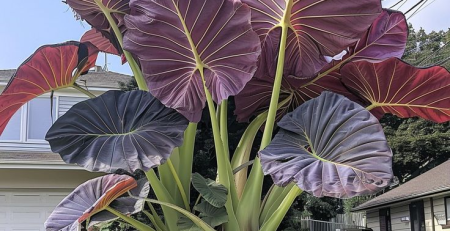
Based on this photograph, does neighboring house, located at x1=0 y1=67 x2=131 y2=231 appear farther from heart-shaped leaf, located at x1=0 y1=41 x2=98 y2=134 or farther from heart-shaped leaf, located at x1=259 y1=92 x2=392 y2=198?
heart-shaped leaf, located at x1=259 y1=92 x2=392 y2=198

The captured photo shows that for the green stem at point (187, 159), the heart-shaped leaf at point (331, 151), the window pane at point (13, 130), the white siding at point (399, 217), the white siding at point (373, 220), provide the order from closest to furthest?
the heart-shaped leaf at point (331, 151), the green stem at point (187, 159), the window pane at point (13, 130), the white siding at point (399, 217), the white siding at point (373, 220)

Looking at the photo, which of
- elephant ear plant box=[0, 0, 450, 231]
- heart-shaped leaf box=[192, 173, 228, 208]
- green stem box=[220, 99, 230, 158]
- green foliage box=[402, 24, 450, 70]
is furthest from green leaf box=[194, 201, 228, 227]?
green foliage box=[402, 24, 450, 70]

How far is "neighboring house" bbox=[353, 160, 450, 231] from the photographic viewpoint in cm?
816

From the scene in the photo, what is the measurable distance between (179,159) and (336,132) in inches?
44.1

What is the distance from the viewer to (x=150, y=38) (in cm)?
270

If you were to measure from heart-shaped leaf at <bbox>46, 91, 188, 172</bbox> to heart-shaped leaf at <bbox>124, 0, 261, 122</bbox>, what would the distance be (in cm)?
15

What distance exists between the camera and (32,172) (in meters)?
7.36

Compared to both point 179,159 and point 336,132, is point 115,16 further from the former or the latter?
point 336,132

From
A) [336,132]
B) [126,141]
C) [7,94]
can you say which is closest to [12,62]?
[7,94]

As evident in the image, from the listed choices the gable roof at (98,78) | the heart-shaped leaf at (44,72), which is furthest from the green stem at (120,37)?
the gable roof at (98,78)

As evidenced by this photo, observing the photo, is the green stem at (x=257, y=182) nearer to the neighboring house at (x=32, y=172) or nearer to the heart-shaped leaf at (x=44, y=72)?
the heart-shaped leaf at (x=44, y=72)

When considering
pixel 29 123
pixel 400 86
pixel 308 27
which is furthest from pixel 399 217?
pixel 308 27

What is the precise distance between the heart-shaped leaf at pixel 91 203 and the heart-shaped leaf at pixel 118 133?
0.17 metres

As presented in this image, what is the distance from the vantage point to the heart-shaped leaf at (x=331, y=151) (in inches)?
85.7
